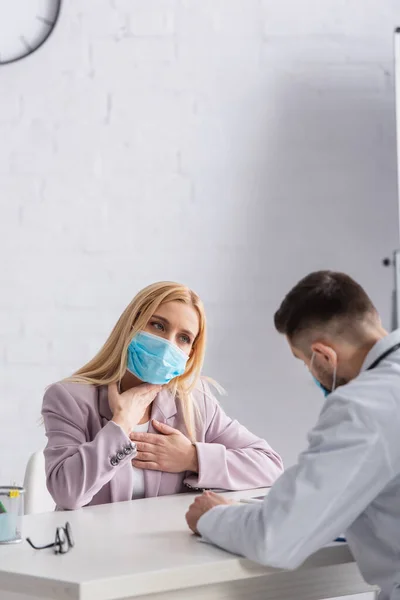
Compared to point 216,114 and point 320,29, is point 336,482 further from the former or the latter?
point 320,29

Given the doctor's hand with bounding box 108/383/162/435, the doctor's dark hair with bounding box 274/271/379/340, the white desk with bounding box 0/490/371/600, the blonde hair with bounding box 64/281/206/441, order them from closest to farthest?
the white desk with bounding box 0/490/371/600
the doctor's dark hair with bounding box 274/271/379/340
the doctor's hand with bounding box 108/383/162/435
the blonde hair with bounding box 64/281/206/441

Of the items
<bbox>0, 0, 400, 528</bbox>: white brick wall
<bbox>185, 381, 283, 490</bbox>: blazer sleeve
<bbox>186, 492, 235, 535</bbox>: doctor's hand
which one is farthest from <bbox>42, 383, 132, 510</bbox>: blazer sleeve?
<bbox>0, 0, 400, 528</bbox>: white brick wall

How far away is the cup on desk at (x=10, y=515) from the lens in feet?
4.77

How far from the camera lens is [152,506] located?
6.00 ft

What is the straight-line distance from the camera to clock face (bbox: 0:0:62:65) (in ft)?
9.23

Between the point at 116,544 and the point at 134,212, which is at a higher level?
the point at 134,212

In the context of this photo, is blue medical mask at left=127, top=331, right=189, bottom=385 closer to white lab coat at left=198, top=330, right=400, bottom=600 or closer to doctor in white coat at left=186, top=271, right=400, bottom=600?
doctor in white coat at left=186, top=271, right=400, bottom=600

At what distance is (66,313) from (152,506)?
113 cm

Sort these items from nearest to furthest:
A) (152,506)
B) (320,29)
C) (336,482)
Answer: (336,482) < (152,506) < (320,29)

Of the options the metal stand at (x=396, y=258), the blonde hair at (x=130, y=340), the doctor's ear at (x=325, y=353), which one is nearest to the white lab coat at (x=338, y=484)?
the doctor's ear at (x=325, y=353)

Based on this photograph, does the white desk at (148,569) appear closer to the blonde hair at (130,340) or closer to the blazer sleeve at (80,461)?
the blazer sleeve at (80,461)

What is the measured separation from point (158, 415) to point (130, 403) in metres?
0.14

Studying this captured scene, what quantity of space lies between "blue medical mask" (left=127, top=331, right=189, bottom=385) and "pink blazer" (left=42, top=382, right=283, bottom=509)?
0.10 m

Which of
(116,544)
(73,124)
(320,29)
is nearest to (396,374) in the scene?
(116,544)
